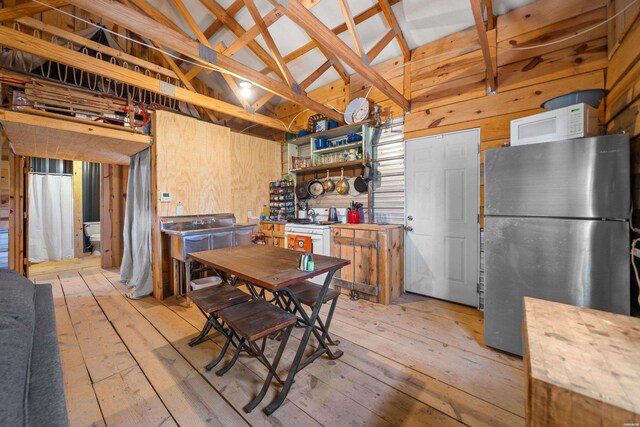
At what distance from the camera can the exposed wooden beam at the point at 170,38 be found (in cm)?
174

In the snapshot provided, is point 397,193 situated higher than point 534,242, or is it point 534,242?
point 397,193

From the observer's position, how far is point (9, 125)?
104 inches

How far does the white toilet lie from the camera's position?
6.19 meters

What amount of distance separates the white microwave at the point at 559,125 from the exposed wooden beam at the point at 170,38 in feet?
7.80

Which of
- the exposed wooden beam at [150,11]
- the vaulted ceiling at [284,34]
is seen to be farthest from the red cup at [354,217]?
the exposed wooden beam at [150,11]

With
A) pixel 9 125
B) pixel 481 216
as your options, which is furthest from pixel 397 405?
pixel 9 125

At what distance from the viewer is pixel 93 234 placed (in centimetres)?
632

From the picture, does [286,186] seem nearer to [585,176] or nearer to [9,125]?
[9,125]

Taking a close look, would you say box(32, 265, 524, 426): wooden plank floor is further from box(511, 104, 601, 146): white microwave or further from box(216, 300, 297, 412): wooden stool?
box(511, 104, 601, 146): white microwave

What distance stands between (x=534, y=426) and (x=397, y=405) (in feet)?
3.67

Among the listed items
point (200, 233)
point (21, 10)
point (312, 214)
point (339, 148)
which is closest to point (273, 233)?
point (312, 214)

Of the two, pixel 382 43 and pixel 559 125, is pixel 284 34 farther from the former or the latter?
pixel 559 125

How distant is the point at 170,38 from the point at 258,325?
2.31 m

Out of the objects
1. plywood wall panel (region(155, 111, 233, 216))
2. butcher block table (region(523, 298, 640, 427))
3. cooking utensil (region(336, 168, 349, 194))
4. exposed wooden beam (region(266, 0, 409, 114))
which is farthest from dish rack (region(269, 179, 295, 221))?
butcher block table (region(523, 298, 640, 427))
